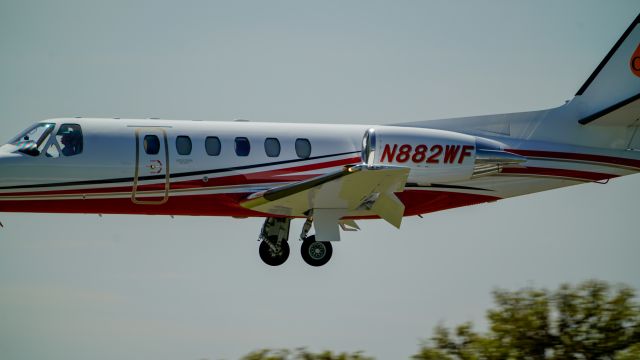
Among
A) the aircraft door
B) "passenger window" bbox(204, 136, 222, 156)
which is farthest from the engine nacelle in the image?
the aircraft door

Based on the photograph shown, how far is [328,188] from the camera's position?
2759cm

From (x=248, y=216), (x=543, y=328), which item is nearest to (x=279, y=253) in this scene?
(x=248, y=216)

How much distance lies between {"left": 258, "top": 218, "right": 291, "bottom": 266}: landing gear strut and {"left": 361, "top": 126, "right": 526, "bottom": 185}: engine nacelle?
3.53 m

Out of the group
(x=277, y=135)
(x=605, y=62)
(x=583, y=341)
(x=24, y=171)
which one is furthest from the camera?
(x=605, y=62)

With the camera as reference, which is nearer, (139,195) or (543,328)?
(543,328)

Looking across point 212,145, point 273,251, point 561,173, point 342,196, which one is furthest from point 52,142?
point 561,173

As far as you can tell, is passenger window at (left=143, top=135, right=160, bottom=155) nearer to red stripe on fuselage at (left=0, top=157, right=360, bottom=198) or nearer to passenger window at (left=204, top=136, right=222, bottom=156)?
A: red stripe on fuselage at (left=0, top=157, right=360, bottom=198)

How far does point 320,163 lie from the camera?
29.5 metres

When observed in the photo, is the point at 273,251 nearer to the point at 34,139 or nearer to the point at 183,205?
the point at 183,205

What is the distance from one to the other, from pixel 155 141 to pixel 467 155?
25.1 feet

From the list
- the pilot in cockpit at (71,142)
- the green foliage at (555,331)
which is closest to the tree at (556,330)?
the green foliage at (555,331)

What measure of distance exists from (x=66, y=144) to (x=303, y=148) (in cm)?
575

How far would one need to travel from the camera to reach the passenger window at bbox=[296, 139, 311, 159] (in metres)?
29.4

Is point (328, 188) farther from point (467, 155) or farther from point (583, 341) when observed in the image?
point (583, 341)
